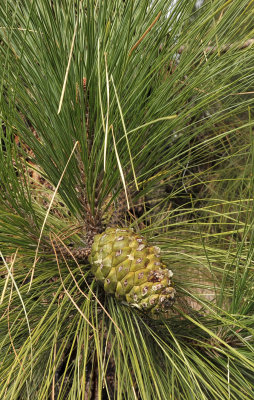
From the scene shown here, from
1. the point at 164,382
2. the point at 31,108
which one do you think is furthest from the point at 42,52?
the point at 164,382

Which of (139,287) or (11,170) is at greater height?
(11,170)

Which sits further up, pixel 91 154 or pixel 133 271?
pixel 91 154

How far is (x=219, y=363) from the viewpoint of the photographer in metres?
0.66

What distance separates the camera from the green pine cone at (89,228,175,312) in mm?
546

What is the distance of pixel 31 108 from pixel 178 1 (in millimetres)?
238

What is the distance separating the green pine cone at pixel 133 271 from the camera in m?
0.55

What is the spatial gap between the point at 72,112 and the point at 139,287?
9.5 inches

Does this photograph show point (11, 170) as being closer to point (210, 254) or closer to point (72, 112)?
point (72, 112)

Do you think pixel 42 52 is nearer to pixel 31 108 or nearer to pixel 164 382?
pixel 31 108

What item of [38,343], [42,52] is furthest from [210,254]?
[42,52]

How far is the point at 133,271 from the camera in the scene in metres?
0.56

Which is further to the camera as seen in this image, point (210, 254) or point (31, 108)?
point (210, 254)

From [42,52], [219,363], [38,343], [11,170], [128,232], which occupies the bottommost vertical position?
[219,363]

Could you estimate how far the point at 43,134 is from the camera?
581mm
